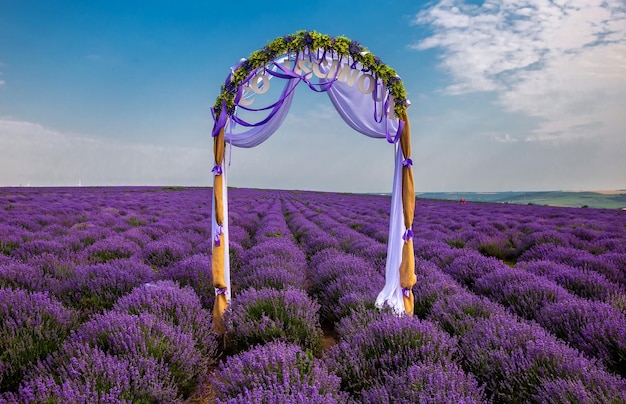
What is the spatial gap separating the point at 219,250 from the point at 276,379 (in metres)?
2.25

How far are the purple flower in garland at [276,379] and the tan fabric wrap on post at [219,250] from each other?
153 centimetres

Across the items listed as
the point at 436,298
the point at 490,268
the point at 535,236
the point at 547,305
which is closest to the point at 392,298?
the point at 436,298

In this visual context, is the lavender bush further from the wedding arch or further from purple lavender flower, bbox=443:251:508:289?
purple lavender flower, bbox=443:251:508:289

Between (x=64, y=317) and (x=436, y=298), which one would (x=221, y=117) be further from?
(x=436, y=298)

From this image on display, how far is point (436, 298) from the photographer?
3850mm

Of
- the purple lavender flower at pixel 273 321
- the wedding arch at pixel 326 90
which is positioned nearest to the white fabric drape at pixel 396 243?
the wedding arch at pixel 326 90

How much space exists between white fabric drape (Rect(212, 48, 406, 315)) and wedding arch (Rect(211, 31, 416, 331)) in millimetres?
11

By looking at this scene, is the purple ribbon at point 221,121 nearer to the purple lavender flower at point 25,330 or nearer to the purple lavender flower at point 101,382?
the purple lavender flower at point 25,330

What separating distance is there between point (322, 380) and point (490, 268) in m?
3.77

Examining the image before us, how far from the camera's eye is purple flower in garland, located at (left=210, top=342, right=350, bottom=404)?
1.71m

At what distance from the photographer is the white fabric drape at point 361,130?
400cm

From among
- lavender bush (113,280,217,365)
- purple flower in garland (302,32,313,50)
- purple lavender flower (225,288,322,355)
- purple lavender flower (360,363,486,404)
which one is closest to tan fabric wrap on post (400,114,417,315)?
purple lavender flower (225,288,322,355)

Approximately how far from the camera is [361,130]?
4.32 metres

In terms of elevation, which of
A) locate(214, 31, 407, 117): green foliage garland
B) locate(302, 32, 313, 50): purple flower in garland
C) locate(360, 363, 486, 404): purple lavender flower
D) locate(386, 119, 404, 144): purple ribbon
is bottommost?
locate(360, 363, 486, 404): purple lavender flower
